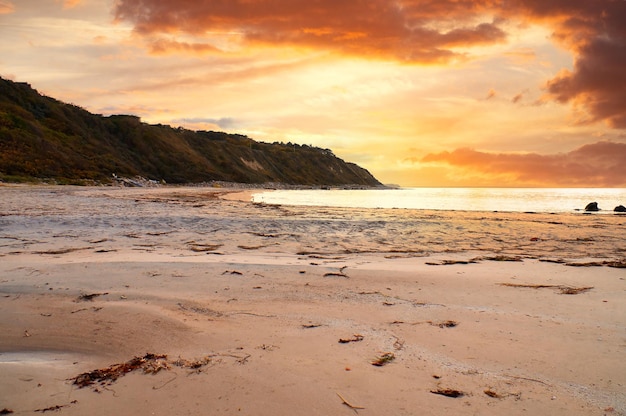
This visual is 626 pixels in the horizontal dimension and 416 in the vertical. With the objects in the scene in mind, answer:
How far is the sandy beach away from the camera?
2.29 metres

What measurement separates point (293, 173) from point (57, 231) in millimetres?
131745

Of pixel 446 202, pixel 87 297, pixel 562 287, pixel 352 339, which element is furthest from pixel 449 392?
pixel 446 202

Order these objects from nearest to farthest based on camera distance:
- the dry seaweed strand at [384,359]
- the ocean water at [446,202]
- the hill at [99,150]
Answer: the dry seaweed strand at [384,359], the ocean water at [446,202], the hill at [99,150]

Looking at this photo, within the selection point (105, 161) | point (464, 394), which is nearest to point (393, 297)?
point (464, 394)

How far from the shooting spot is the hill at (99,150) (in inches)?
1850

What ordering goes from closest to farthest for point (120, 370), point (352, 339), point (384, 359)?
point (120, 370), point (384, 359), point (352, 339)

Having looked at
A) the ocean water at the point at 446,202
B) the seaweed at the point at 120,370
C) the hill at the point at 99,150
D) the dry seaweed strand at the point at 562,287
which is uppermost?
the hill at the point at 99,150

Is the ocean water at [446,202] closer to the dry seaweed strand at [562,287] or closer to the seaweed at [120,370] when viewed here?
the dry seaweed strand at [562,287]

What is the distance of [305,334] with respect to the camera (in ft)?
10.8

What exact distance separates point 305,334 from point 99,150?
2849 inches

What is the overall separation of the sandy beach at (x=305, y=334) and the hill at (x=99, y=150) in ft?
131

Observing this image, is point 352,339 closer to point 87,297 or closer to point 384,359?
point 384,359

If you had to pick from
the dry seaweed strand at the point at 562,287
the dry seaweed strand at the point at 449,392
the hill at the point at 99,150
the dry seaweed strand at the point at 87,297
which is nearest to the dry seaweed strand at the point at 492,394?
the dry seaweed strand at the point at 449,392

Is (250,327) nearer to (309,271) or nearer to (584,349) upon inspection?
(309,271)
